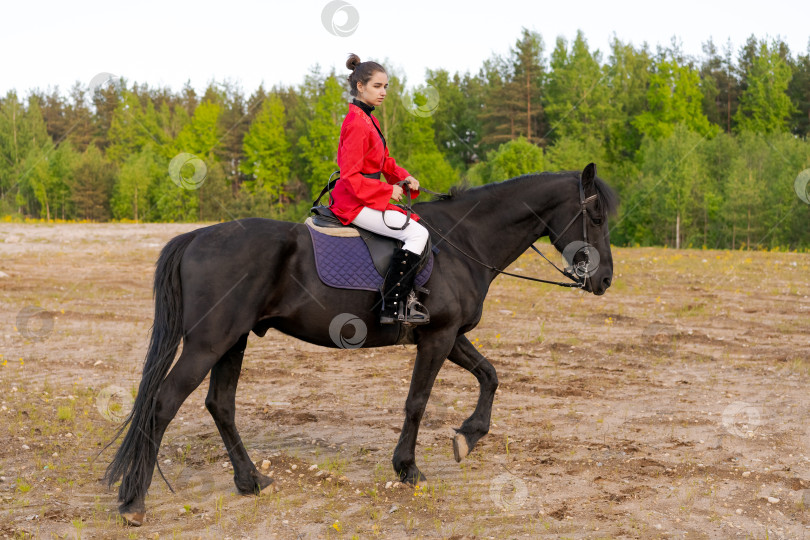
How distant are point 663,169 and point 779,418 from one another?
175 ft

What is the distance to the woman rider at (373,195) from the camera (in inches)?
250

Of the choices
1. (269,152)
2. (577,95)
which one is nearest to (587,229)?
(577,95)

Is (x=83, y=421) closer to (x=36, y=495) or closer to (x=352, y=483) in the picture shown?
(x=36, y=495)

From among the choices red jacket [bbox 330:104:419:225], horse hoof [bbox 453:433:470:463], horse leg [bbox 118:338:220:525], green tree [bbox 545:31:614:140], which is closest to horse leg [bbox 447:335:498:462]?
horse hoof [bbox 453:433:470:463]

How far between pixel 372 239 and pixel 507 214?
143 cm

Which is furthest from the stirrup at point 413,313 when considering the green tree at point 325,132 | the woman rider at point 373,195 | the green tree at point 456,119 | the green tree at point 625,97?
the green tree at point 456,119

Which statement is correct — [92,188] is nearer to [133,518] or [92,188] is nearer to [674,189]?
[674,189]

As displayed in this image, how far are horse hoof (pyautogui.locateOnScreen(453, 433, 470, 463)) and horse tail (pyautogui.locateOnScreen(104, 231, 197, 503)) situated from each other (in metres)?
2.79

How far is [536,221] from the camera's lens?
7.10 metres

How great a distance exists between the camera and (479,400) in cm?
723

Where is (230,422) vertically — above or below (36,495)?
above

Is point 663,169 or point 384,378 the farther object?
point 663,169

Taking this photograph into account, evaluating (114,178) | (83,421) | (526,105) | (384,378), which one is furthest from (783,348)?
(114,178)

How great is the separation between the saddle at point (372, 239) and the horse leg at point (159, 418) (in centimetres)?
157
